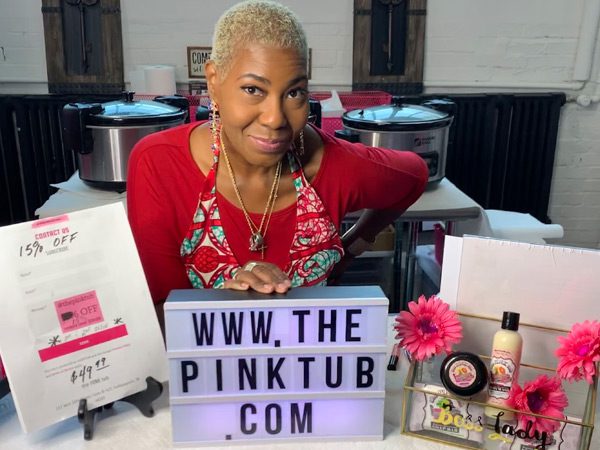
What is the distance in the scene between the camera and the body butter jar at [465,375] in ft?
2.88

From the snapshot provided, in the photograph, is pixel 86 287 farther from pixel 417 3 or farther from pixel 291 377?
pixel 417 3

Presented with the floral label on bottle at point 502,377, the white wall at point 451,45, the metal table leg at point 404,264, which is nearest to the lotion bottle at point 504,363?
the floral label on bottle at point 502,377

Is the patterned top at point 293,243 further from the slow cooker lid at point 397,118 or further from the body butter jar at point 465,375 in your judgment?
the slow cooker lid at point 397,118

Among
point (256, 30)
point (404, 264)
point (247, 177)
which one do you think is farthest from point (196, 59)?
point (256, 30)

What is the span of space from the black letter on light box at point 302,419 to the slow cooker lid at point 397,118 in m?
1.47

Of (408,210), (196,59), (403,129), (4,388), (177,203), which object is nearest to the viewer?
(4,388)

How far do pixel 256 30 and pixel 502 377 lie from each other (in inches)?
25.8

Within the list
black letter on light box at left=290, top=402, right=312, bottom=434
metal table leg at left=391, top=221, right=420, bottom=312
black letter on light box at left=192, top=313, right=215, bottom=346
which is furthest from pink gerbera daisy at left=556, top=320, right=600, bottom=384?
metal table leg at left=391, top=221, right=420, bottom=312

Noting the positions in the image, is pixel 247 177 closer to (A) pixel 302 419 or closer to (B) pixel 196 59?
(A) pixel 302 419

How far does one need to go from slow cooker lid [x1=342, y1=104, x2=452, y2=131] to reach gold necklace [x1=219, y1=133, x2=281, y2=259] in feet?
3.39

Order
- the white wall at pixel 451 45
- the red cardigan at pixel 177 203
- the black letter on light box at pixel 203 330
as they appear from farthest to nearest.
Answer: the white wall at pixel 451 45 < the red cardigan at pixel 177 203 < the black letter on light box at pixel 203 330

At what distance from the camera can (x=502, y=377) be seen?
879 millimetres

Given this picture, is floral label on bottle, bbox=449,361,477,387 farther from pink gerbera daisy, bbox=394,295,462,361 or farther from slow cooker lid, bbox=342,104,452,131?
slow cooker lid, bbox=342,104,452,131

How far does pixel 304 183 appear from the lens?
50.3 inches
